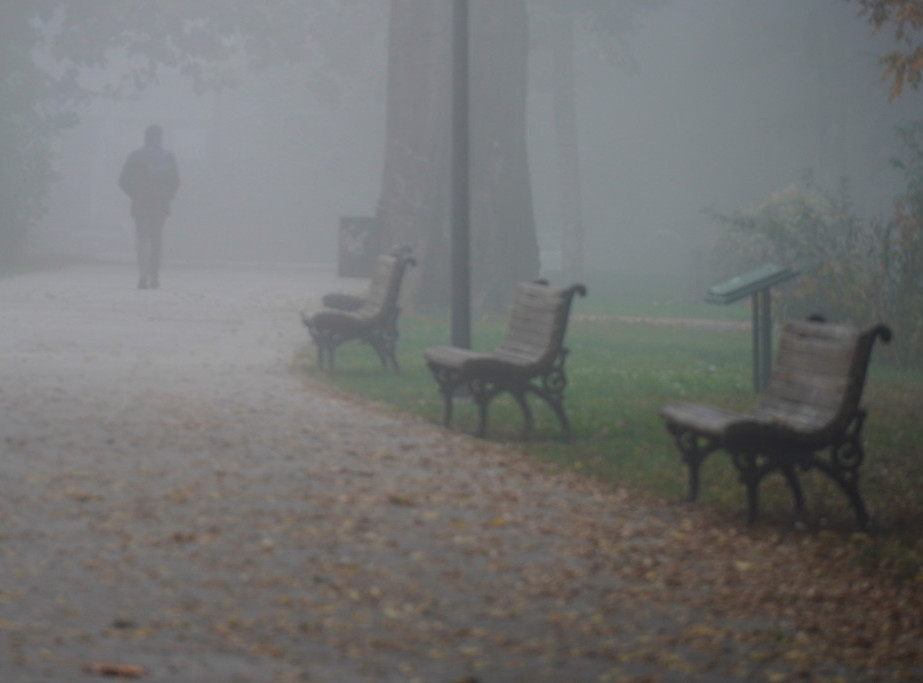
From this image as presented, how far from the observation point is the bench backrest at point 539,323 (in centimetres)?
1241

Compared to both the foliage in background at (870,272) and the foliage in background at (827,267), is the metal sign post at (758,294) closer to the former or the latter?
the foliage in background at (827,267)

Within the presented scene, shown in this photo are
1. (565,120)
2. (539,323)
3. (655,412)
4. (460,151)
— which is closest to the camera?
(539,323)

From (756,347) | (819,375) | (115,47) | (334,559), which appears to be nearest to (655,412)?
(756,347)

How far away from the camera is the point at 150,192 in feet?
91.0

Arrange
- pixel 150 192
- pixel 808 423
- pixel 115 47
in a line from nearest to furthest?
pixel 808 423 < pixel 150 192 < pixel 115 47

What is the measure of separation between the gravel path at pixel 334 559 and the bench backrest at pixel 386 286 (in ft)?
9.31

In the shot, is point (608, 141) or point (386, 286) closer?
point (386, 286)

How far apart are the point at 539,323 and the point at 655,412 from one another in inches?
71.8

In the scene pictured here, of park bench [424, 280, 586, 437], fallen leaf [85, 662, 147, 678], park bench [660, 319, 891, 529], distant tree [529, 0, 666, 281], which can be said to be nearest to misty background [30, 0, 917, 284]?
distant tree [529, 0, 666, 281]

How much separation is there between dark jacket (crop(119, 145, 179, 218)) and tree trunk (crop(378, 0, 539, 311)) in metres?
3.67

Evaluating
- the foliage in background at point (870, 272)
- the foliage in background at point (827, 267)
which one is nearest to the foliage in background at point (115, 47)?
the foliage in background at point (827, 267)

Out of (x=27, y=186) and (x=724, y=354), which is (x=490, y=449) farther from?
(x=27, y=186)

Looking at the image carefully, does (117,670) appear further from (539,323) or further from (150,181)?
(150,181)

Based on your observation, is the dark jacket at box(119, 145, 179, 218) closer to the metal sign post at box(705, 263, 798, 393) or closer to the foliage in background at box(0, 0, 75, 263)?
the foliage in background at box(0, 0, 75, 263)
